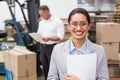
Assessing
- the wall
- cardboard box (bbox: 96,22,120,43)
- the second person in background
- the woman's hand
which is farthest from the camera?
the wall

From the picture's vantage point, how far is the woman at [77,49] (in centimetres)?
158

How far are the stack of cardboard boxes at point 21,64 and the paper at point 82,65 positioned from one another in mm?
2525

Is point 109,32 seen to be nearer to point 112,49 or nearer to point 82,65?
point 112,49

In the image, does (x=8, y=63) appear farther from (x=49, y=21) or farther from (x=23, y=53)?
(x=49, y=21)

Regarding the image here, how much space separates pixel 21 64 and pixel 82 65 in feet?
8.59

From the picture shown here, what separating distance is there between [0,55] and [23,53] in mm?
1472

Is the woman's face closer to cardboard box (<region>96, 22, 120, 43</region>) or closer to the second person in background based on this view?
the second person in background

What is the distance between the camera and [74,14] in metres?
1.60

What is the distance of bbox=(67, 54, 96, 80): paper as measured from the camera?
1.57m

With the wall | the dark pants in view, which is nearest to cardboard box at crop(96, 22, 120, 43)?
the dark pants

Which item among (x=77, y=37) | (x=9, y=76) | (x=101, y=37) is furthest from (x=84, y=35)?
(x=101, y=37)

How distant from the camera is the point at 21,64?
13.4 feet

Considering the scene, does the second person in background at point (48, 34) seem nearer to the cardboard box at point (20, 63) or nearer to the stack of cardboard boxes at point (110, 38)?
the cardboard box at point (20, 63)

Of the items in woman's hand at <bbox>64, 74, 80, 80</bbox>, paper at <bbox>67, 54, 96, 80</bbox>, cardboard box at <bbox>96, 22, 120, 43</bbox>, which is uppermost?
paper at <bbox>67, 54, 96, 80</bbox>
